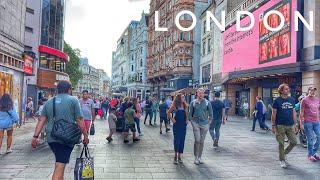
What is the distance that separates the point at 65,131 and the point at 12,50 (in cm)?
1228

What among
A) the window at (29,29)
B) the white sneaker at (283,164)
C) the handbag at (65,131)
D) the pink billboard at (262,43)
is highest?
the window at (29,29)

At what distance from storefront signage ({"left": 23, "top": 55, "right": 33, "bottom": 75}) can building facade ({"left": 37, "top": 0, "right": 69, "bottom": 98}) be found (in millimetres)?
17046

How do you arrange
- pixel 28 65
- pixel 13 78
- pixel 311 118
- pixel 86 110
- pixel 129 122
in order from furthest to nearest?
1. pixel 28 65
2. pixel 13 78
3. pixel 129 122
4. pixel 86 110
5. pixel 311 118

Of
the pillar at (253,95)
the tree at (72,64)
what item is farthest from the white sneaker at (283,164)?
the tree at (72,64)

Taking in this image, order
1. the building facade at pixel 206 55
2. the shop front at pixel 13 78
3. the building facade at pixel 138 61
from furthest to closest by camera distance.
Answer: the building facade at pixel 138 61, the building facade at pixel 206 55, the shop front at pixel 13 78

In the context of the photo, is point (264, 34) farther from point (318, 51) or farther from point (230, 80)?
point (230, 80)

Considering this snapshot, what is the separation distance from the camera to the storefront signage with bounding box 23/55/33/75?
699 inches

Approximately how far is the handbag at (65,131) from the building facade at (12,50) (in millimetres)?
10206

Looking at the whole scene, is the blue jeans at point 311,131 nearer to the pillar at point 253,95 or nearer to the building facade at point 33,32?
the pillar at point 253,95

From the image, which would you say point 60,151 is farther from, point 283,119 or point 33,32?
point 33,32

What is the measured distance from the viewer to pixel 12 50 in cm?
1599

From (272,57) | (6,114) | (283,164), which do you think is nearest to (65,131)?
(6,114)

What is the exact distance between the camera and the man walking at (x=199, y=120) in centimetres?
827

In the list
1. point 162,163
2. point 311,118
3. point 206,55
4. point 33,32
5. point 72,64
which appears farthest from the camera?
point 72,64
